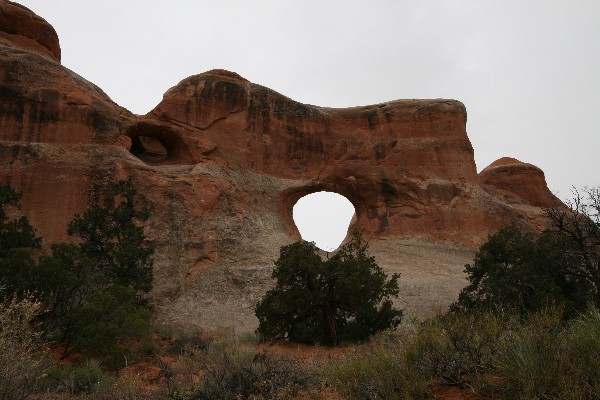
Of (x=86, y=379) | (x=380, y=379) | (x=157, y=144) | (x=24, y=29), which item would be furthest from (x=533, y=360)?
(x=24, y=29)

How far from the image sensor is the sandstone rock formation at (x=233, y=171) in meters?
21.4

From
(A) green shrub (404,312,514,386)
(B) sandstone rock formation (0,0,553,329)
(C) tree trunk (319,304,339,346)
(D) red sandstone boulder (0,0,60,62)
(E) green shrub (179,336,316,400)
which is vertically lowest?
(C) tree trunk (319,304,339,346)

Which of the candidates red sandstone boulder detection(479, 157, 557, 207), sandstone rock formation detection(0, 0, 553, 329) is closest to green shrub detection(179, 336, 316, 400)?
sandstone rock formation detection(0, 0, 553, 329)

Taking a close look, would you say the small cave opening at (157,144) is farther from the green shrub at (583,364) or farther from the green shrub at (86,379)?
the green shrub at (583,364)

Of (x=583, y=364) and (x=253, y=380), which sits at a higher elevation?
(x=583, y=364)

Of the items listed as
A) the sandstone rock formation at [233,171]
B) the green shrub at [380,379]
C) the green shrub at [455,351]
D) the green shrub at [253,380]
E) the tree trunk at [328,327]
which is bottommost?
the tree trunk at [328,327]

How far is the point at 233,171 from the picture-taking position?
27.0m

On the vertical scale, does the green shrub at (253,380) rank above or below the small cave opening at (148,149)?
below

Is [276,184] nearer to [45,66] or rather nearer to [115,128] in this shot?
[115,128]

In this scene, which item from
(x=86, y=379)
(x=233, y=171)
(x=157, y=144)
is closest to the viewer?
(x=86, y=379)

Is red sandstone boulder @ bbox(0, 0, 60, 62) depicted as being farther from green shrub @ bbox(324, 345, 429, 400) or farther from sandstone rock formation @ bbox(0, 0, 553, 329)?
green shrub @ bbox(324, 345, 429, 400)

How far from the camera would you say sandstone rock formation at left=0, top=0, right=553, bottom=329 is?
70.3 ft

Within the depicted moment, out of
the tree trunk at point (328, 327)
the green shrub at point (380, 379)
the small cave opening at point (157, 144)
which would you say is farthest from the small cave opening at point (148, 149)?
the green shrub at point (380, 379)

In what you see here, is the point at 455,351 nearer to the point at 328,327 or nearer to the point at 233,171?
the point at 328,327
